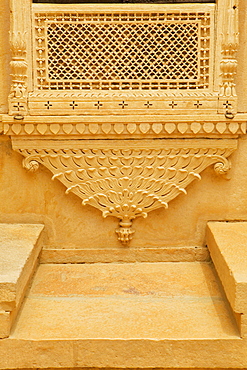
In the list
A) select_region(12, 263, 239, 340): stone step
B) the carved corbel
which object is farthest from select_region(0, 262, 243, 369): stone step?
the carved corbel

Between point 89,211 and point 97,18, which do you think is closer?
point 97,18

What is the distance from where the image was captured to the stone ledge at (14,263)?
2.00 meters

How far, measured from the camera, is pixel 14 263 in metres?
2.21

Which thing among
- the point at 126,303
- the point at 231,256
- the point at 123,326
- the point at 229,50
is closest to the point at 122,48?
the point at 229,50

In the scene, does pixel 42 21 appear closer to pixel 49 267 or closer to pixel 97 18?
pixel 97 18

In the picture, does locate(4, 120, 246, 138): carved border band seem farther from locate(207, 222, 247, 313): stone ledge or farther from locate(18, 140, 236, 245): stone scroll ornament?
locate(207, 222, 247, 313): stone ledge

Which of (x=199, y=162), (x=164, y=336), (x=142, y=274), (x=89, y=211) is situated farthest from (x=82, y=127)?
(x=164, y=336)

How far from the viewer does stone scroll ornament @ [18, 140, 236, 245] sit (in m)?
2.65

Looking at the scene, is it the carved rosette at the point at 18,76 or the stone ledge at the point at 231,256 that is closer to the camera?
the stone ledge at the point at 231,256

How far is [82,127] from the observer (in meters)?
2.59

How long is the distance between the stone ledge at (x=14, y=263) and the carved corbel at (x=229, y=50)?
4.13ft

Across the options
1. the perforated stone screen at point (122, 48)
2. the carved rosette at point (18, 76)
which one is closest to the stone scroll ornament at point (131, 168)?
the carved rosette at point (18, 76)

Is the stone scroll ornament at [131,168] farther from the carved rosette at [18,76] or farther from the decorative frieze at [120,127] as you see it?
the carved rosette at [18,76]

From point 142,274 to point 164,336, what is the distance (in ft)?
2.08
